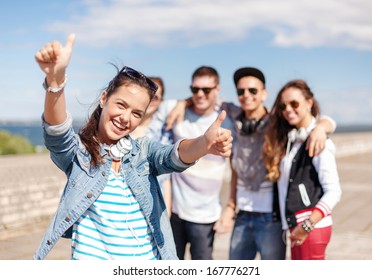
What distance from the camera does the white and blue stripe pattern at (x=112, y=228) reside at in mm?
2691

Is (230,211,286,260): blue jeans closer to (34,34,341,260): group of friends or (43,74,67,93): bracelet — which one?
(34,34,341,260): group of friends

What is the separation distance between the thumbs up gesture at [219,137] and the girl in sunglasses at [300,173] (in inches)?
52.6

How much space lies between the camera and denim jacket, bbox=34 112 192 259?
270cm

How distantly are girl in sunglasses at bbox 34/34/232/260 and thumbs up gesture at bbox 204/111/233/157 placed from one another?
9 centimetres

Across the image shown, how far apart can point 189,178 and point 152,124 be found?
609mm

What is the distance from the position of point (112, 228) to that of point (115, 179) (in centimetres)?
24

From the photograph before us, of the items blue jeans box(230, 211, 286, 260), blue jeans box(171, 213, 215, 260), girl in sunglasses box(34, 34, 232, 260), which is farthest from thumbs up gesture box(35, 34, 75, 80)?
blue jeans box(171, 213, 215, 260)

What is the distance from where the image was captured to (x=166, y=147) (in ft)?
9.27

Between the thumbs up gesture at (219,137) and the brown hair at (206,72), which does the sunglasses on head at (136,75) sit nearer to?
the thumbs up gesture at (219,137)

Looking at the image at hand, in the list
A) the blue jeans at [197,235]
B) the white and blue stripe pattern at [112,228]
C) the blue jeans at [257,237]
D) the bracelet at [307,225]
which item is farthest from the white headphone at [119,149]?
the blue jeans at [197,235]
